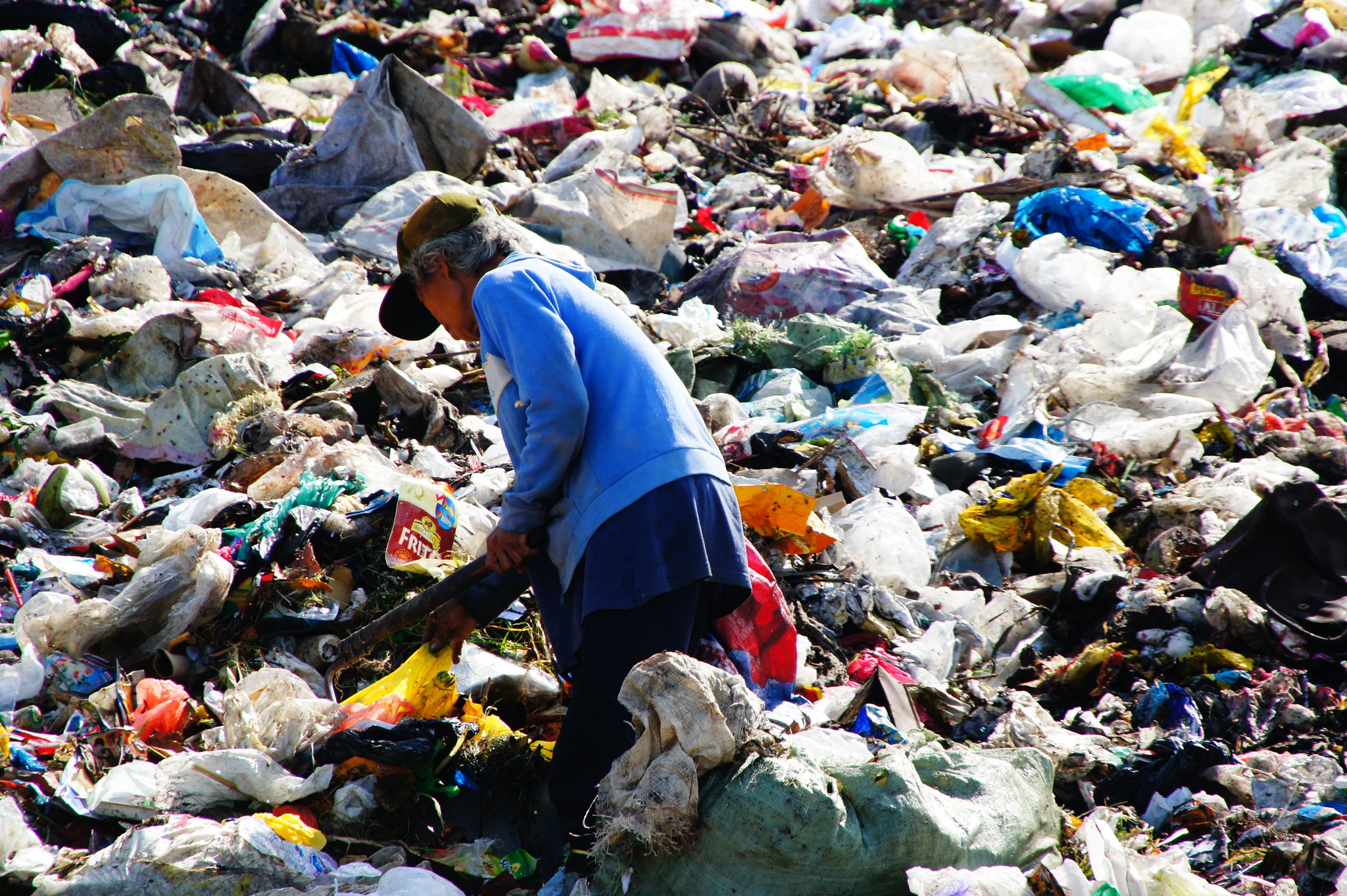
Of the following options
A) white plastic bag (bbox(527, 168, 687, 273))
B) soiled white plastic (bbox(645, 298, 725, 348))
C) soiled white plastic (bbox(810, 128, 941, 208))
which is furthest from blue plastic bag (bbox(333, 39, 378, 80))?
soiled white plastic (bbox(645, 298, 725, 348))

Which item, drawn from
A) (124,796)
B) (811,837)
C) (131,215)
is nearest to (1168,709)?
(811,837)

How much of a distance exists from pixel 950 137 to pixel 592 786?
6.76 metres

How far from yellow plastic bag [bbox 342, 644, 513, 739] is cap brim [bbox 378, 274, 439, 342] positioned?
82 cm

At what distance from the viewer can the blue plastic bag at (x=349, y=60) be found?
7.98m

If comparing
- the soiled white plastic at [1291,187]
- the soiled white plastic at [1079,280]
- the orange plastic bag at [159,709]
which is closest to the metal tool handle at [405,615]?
the orange plastic bag at [159,709]

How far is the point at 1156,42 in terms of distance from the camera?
351 inches

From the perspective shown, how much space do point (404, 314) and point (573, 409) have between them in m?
0.78

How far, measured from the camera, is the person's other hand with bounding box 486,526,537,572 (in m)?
2.13

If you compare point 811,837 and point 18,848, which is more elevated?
point 811,837

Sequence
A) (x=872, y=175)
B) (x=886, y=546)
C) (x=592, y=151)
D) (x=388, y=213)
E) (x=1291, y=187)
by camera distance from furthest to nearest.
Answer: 1. (x=592, y=151)
2. (x=872, y=175)
3. (x=1291, y=187)
4. (x=388, y=213)
5. (x=886, y=546)

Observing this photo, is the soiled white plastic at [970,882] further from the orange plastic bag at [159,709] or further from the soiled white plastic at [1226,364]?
the soiled white plastic at [1226,364]

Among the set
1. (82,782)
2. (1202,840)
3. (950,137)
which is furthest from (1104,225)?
(82,782)

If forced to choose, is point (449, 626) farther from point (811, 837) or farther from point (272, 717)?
point (811, 837)

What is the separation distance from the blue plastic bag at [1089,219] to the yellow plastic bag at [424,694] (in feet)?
15.0
